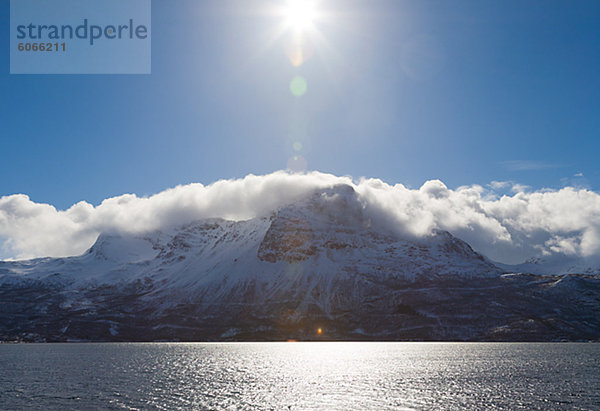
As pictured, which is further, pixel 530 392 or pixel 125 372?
pixel 125 372

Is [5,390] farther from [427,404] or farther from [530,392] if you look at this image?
[530,392]

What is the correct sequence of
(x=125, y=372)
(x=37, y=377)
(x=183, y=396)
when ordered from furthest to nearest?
(x=125, y=372), (x=37, y=377), (x=183, y=396)

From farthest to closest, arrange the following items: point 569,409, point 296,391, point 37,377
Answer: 1. point 37,377
2. point 296,391
3. point 569,409

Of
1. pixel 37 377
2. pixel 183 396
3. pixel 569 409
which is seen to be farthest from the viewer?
pixel 37 377

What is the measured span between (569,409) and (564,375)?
77244 millimetres

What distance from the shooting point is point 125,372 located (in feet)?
637

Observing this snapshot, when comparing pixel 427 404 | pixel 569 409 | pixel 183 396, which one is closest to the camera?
pixel 569 409

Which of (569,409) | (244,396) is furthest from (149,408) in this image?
(569,409)

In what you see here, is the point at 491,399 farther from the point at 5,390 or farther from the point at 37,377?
the point at 37,377

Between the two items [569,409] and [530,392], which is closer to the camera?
[569,409]

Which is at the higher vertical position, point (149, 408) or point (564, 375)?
point (149, 408)

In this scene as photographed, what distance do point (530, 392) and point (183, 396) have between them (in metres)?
94.7

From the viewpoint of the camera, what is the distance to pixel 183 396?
132 m

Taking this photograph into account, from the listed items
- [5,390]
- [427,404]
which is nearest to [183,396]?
[5,390]
